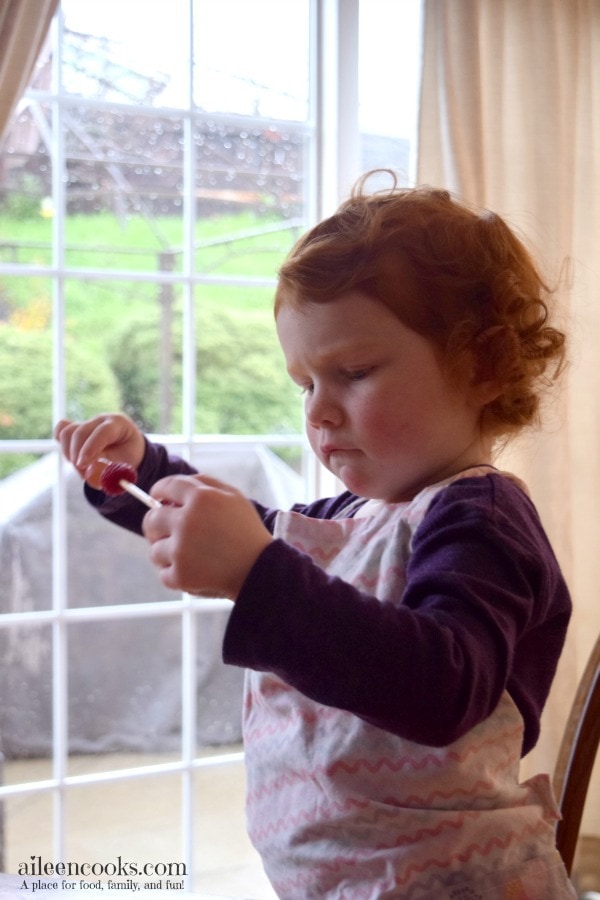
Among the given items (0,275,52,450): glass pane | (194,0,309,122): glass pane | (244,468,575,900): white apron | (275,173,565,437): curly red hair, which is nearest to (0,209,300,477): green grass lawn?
(0,275,52,450): glass pane

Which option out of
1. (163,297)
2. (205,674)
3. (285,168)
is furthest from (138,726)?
(285,168)

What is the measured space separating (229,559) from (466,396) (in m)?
0.37

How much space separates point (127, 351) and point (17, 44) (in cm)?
77

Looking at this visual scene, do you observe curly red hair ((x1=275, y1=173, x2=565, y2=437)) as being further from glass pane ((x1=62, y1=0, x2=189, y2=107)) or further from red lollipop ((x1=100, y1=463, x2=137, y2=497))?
glass pane ((x1=62, y1=0, x2=189, y2=107))

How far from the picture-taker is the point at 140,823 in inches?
92.6

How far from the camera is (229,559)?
0.66 m

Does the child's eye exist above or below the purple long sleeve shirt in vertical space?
above

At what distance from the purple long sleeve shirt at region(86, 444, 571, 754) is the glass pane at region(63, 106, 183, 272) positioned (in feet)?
5.53

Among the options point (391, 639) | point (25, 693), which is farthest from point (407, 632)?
point (25, 693)

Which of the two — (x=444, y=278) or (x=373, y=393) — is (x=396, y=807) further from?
(x=444, y=278)

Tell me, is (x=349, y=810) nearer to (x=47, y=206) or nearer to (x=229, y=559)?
(x=229, y=559)

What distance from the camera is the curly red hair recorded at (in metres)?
0.88

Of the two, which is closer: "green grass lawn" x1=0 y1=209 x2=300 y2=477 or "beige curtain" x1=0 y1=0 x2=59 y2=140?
"beige curtain" x1=0 y1=0 x2=59 y2=140

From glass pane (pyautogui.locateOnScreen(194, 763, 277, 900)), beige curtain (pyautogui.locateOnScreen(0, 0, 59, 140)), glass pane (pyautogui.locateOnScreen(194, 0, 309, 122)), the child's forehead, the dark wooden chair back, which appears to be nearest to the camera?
the child's forehead
